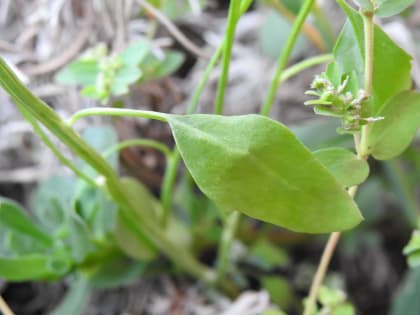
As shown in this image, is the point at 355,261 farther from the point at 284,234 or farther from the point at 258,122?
the point at 258,122

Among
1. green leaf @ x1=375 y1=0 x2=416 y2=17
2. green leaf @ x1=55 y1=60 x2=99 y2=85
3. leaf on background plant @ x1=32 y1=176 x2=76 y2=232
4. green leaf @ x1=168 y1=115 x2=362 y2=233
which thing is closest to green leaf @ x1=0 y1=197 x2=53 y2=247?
leaf on background plant @ x1=32 y1=176 x2=76 y2=232

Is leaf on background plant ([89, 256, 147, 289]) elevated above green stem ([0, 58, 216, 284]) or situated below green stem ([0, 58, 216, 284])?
below

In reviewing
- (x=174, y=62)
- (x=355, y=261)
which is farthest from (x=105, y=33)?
(x=355, y=261)

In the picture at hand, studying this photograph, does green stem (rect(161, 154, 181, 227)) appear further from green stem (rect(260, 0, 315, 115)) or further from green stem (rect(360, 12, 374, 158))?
green stem (rect(360, 12, 374, 158))

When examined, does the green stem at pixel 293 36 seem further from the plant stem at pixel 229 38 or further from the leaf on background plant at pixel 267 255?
the leaf on background plant at pixel 267 255

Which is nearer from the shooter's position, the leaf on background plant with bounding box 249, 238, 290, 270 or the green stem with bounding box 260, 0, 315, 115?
the green stem with bounding box 260, 0, 315, 115

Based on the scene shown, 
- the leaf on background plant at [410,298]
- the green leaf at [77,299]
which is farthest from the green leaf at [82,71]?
the leaf on background plant at [410,298]

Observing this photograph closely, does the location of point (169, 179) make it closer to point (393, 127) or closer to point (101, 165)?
point (101, 165)
